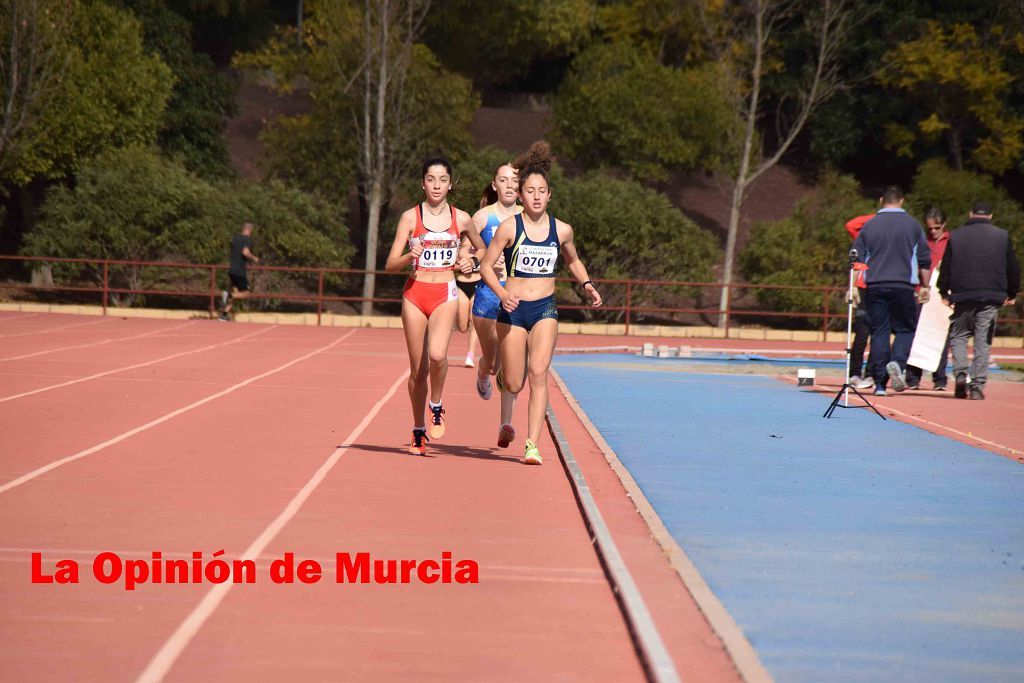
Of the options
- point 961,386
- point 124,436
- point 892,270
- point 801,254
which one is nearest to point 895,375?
point 892,270

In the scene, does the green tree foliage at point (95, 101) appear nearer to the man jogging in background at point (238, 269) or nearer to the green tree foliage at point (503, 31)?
the man jogging in background at point (238, 269)

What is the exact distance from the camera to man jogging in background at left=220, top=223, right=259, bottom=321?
29.9 m

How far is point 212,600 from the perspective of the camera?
5.65 meters

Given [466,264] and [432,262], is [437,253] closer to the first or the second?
[432,262]

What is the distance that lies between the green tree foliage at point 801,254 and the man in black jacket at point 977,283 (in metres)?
19.1

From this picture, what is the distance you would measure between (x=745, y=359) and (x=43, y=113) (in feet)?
63.6

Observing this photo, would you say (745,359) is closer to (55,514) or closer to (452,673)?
(55,514)

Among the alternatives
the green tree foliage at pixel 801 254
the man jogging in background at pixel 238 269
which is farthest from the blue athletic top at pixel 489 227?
the green tree foliage at pixel 801 254

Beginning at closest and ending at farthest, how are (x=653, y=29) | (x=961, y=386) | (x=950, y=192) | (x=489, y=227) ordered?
(x=489, y=227)
(x=961, y=386)
(x=950, y=192)
(x=653, y=29)

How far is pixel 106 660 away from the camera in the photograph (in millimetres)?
4809

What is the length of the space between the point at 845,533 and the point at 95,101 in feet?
107

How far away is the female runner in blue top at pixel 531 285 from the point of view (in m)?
9.67

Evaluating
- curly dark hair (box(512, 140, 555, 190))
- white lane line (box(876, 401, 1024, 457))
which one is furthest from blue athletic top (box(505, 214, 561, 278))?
white lane line (box(876, 401, 1024, 457))

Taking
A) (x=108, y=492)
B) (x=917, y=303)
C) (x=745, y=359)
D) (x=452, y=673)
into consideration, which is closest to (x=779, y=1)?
(x=745, y=359)
